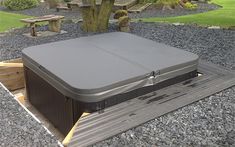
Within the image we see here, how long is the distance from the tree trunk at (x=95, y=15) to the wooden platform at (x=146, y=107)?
4.62m

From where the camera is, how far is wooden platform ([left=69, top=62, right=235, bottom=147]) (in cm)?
414

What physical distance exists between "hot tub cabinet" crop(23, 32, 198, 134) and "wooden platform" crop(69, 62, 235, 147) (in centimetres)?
14

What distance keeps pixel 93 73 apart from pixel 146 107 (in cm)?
104

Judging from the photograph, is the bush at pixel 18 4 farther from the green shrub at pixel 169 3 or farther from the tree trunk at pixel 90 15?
the green shrub at pixel 169 3

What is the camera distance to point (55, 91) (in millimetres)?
5105

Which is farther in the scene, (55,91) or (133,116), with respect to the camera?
(55,91)

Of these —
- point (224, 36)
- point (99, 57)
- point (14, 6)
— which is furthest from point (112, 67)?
point (14, 6)

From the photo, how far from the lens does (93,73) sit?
502cm

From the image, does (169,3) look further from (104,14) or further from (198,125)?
(198,125)

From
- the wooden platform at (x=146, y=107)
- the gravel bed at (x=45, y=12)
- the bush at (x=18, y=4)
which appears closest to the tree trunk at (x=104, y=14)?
the gravel bed at (x=45, y=12)

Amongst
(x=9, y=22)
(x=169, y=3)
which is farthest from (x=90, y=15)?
(x=169, y=3)

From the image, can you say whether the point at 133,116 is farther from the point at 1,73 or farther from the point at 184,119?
the point at 1,73

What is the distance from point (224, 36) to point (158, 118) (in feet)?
16.5

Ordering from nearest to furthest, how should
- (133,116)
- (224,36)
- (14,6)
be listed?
(133,116) → (224,36) → (14,6)
